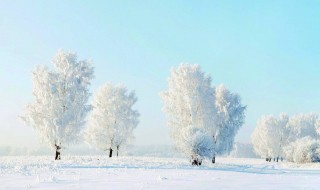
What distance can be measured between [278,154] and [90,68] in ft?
198

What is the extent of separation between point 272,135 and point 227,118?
42.4 m

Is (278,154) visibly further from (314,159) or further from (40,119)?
(40,119)

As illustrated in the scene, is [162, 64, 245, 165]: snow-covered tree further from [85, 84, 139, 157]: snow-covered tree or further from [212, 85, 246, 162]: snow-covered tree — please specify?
[85, 84, 139, 157]: snow-covered tree

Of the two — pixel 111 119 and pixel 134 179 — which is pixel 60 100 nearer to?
pixel 111 119

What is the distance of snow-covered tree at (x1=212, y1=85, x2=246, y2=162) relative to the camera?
52812 millimetres

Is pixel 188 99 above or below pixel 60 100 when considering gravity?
above

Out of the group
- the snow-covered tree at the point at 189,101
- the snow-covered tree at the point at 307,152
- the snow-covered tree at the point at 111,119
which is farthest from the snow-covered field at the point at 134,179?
the snow-covered tree at the point at 307,152

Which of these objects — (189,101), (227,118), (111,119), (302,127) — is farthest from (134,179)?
(302,127)

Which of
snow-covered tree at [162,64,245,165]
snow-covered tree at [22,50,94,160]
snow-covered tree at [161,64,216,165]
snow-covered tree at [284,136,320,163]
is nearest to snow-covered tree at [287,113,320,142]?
snow-covered tree at [284,136,320,163]

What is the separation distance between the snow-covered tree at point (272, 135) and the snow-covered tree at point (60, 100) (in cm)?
5843

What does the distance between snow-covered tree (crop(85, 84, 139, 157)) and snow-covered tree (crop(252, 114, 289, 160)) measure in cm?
4763

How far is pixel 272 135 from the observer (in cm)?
9262

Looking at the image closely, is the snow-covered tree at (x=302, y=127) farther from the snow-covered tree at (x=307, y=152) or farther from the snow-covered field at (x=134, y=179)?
the snow-covered field at (x=134, y=179)

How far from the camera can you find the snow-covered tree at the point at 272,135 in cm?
9194
